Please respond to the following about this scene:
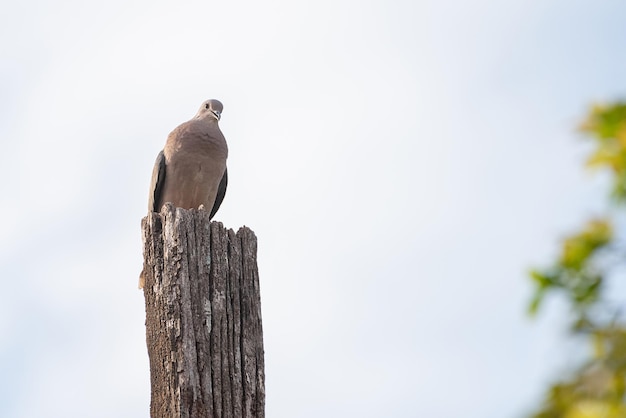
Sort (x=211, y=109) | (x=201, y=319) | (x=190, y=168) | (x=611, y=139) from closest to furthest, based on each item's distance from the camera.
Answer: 1. (x=611, y=139)
2. (x=201, y=319)
3. (x=190, y=168)
4. (x=211, y=109)

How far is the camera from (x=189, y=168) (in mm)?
7207

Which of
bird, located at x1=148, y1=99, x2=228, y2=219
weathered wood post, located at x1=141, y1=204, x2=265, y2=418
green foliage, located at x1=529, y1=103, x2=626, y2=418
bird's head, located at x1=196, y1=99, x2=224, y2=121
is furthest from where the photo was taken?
bird's head, located at x1=196, y1=99, x2=224, y2=121

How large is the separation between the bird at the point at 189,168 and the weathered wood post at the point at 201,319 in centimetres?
296

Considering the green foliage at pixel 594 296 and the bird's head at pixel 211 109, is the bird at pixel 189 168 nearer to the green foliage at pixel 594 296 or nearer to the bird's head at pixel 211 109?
the bird's head at pixel 211 109

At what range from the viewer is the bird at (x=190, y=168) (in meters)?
7.21

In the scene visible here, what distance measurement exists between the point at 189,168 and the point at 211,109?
82cm

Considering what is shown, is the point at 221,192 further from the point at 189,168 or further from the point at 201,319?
the point at 201,319

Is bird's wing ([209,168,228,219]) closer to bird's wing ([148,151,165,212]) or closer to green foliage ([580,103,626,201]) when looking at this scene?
bird's wing ([148,151,165,212])

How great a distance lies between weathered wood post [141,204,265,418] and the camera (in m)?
3.84

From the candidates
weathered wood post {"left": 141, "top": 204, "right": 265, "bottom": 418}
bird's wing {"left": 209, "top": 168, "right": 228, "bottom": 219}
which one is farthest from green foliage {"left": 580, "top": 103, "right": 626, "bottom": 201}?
bird's wing {"left": 209, "top": 168, "right": 228, "bottom": 219}

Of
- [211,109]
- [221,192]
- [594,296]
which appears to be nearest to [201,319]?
[594,296]

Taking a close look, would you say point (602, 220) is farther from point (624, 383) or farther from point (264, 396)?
point (264, 396)

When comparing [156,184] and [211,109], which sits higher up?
[211,109]

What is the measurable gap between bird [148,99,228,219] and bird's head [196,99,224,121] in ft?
0.79
